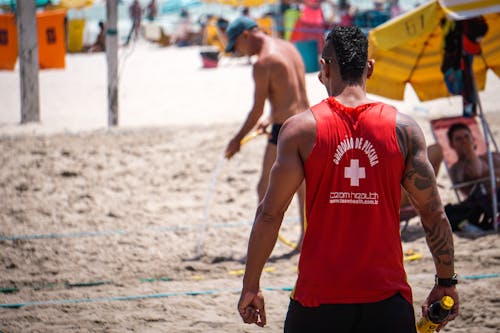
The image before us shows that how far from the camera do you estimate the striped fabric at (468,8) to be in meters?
5.58

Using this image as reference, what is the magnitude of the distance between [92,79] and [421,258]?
1253cm

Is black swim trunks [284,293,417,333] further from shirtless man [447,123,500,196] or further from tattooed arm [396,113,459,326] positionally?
shirtless man [447,123,500,196]

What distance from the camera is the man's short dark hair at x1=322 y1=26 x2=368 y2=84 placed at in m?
2.39

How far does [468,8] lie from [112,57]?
581 cm

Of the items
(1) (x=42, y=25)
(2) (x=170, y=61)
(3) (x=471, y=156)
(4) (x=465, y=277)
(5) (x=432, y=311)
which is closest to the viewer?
(5) (x=432, y=311)

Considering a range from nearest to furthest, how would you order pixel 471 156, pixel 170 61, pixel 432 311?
1. pixel 432 311
2. pixel 471 156
3. pixel 170 61

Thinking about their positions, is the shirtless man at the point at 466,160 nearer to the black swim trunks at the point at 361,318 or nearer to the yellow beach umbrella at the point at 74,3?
the black swim trunks at the point at 361,318

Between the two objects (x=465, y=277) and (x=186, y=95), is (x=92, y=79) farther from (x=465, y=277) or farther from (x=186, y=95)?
(x=465, y=277)

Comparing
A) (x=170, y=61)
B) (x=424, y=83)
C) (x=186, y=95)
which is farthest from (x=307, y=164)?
(x=170, y=61)

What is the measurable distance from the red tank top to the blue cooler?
11.1m

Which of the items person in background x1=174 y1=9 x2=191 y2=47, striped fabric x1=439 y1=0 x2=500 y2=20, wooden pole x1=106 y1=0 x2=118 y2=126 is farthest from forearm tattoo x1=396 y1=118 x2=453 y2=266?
person in background x1=174 y1=9 x2=191 y2=47

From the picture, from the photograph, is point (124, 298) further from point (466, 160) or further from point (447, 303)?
point (466, 160)

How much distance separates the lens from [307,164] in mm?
2307

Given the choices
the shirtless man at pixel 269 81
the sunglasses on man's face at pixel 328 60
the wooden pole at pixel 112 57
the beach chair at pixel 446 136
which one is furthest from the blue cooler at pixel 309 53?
the sunglasses on man's face at pixel 328 60
